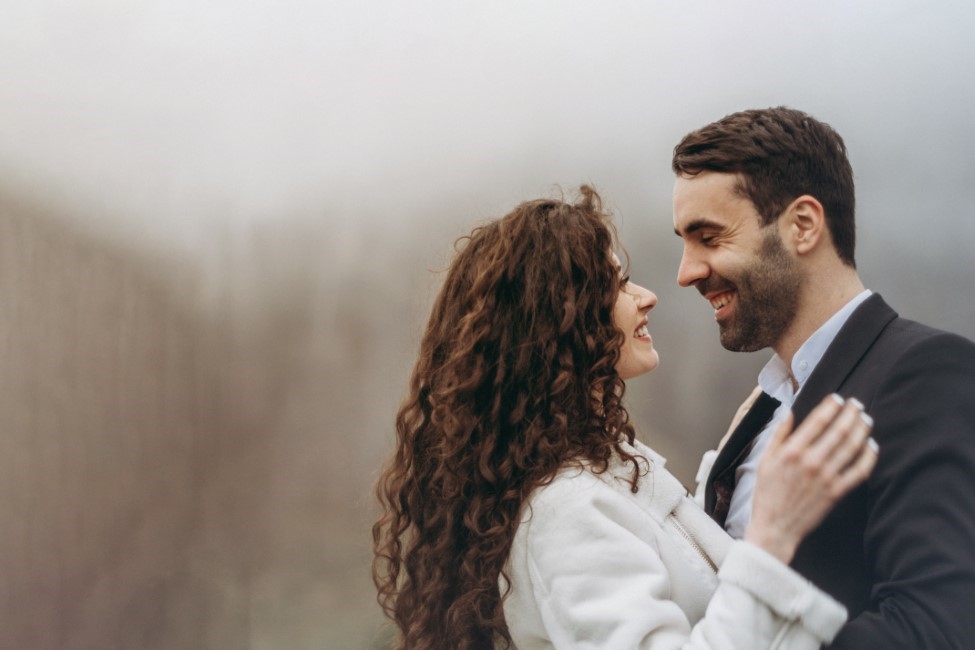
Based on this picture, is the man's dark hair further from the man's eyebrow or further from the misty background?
the misty background

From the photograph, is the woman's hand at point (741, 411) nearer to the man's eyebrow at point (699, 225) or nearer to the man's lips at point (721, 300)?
the man's lips at point (721, 300)

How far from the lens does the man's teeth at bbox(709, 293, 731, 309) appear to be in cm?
172

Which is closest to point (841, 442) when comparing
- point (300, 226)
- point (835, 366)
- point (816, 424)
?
point (816, 424)

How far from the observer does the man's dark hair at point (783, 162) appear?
1.67 meters

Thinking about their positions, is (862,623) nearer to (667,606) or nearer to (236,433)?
(667,606)

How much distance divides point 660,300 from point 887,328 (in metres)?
0.61

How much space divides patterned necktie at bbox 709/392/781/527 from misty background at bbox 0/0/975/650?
215 mm

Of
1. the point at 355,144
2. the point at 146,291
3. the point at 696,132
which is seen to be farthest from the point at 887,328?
the point at 146,291

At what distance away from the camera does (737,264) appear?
1.67 meters

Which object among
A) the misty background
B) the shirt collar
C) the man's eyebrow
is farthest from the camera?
the misty background

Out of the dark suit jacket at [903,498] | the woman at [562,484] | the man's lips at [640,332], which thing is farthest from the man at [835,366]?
the man's lips at [640,332]

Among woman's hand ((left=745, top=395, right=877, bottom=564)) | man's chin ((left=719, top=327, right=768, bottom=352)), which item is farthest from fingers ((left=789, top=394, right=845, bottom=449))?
man's chin ((left=719, top=327, right=768, bottom=352))

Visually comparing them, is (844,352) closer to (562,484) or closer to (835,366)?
(835,366)

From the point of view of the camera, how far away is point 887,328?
4.76ft
